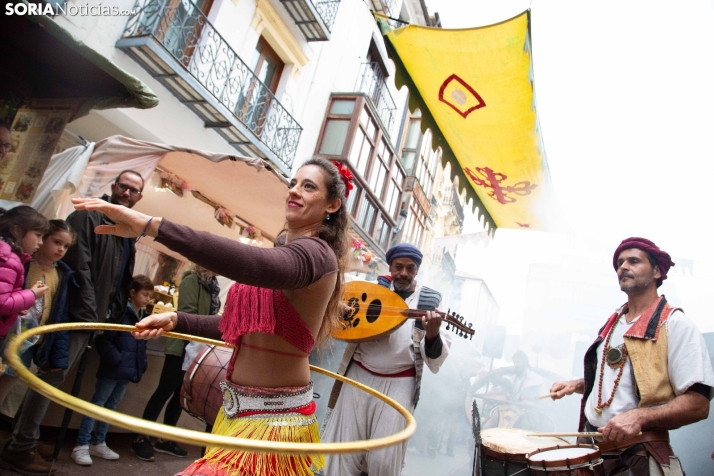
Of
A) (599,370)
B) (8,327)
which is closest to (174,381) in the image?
(8,327)

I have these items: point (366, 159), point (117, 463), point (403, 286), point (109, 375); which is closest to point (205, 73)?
point (109, 375)

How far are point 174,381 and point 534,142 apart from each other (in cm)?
485

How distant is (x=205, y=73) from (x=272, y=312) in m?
9.72

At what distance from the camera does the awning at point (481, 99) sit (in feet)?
14.7

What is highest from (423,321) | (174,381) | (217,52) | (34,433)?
(217,52)

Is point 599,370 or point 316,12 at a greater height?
point 316,12

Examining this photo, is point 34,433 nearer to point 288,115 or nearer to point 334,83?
point 288,115

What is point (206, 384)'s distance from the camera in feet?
9.41

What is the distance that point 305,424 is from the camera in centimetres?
176

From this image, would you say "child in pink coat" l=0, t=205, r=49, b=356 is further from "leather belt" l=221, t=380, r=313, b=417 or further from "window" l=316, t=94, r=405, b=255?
"window" l=316, t=94, r=405, b=255

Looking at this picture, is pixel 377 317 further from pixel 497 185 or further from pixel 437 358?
pixel 497 185

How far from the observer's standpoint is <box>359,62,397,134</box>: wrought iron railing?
59.2ft

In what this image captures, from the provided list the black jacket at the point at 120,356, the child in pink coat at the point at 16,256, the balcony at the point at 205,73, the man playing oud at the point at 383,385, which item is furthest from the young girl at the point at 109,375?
the balcony at the point at 205,73

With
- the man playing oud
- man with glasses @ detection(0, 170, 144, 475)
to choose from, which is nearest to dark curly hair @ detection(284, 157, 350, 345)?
the man playing oud
